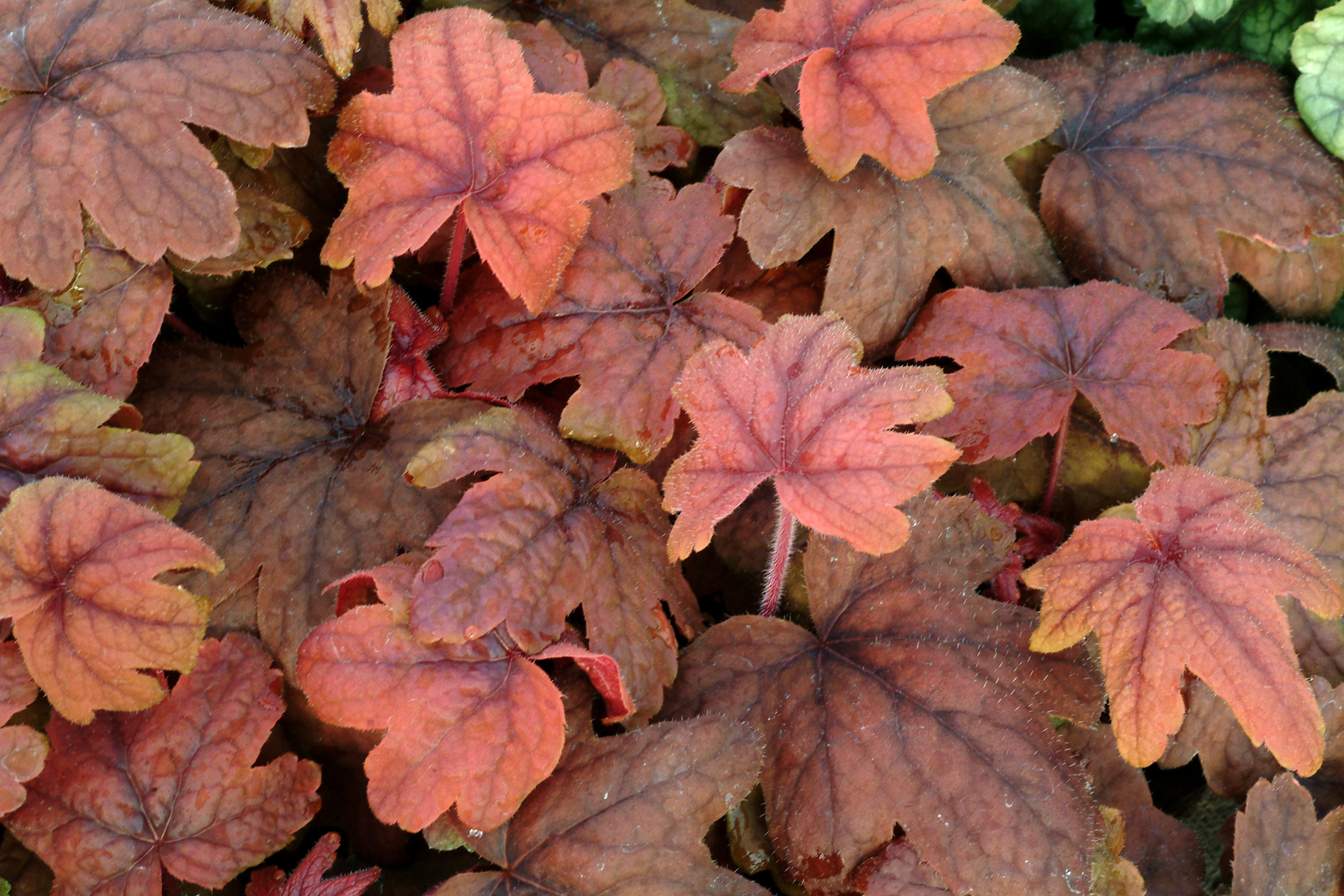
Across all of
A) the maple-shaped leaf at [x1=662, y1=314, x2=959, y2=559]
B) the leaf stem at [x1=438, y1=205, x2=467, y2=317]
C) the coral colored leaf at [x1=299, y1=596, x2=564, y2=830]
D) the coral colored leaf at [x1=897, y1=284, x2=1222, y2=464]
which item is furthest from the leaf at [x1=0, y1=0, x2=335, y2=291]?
the coral colored leaf at [x1=897, y1=284, x2=1222, y2=464]

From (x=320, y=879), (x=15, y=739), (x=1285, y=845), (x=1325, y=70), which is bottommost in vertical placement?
(x=1285, y=845)

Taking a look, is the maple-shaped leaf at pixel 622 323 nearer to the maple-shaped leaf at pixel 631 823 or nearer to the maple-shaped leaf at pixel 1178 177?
the maple-shaped leaf at pixel 631 823

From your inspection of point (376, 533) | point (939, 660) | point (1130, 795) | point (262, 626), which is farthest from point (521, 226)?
point (1130, 795)

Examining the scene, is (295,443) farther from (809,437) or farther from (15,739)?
(809,437)

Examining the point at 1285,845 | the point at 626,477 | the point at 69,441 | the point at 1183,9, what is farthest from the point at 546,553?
the point at 1183,9

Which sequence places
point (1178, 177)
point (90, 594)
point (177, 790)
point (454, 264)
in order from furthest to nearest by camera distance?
point (1178, 177), point (454, 264), point (177, 790), point (90, 594)

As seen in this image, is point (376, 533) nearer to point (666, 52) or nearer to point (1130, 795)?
point (666, 52)

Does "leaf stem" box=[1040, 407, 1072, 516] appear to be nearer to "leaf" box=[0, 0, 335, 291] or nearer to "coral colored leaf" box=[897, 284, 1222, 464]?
"coral colored leaf" box=[897, 284, 1222, 464]
